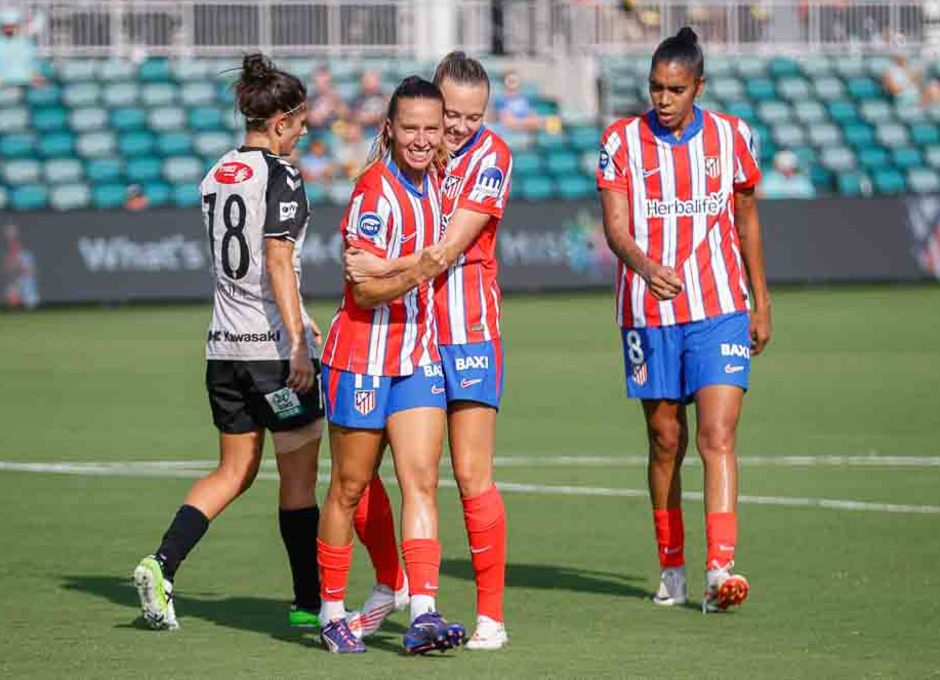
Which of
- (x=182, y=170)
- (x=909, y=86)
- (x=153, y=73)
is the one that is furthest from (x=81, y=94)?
(x=909, y=86)

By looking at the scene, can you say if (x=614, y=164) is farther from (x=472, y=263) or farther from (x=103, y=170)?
(x=103, y=170)

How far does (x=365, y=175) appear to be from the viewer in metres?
7.09

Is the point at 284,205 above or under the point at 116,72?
under

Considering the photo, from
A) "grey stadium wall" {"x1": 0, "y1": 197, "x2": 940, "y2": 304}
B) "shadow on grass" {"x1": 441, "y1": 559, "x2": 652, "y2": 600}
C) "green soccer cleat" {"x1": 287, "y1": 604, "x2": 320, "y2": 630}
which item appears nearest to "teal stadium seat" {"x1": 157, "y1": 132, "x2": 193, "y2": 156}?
"grey stadium wall" {"x1": 0, "y1": 197, "x2": 940, "y2": 304}

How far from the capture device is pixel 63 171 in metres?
29.2

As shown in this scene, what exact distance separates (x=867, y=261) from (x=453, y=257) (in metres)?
22.1

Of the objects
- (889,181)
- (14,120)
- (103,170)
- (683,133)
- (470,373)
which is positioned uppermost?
(14,120)

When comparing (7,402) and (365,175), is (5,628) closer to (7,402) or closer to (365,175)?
(365,175)

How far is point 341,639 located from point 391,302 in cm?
117

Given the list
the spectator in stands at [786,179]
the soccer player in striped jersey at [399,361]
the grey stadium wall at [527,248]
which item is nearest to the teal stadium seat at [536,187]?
the grey stadium wall at [527,248]

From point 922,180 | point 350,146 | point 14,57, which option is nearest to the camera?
point 350,146

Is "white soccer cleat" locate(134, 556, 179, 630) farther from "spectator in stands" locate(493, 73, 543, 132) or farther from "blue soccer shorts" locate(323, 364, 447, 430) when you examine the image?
"spectator in stands" locate(493, 73, 543, 132)

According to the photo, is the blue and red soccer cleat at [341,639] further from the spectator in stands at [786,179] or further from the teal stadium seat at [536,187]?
the spectator in stands at [786,179]

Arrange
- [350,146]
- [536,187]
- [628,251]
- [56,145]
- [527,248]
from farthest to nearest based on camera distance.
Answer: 1. [350,146]
2. [536,187]
3. [56,145]
4. [527,248]
5. [628,251]
